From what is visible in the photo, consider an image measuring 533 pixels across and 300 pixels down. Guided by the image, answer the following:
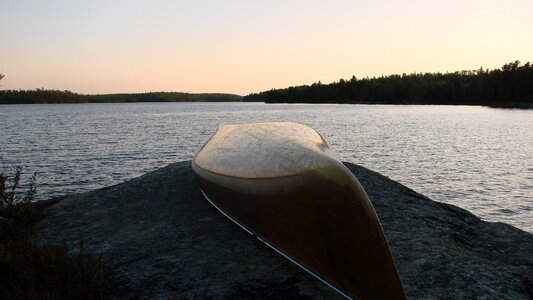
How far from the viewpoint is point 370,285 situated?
4723mm

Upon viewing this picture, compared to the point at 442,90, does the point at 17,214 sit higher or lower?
lower

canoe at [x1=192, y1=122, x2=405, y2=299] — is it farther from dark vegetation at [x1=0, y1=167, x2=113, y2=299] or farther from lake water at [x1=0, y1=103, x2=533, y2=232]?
lake water at [x1=0, y1=103, x2=533, y2=232]

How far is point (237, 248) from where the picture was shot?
5.98 meters

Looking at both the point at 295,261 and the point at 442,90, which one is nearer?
the point at 295,261

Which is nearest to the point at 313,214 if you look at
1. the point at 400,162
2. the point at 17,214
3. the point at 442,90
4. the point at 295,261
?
the point at 295,261

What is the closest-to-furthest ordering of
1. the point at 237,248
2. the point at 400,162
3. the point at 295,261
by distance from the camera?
1. the point at 295,261
2. the point at 237,248
3. the point at 400,162

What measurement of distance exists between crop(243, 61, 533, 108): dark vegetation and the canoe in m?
114

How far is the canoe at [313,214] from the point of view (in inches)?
188

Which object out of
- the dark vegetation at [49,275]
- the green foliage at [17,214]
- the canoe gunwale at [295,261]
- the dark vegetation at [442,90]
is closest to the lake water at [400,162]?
the green foliage at [17,214]

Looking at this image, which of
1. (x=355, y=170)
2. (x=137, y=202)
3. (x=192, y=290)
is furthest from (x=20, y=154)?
(x=192, y=290)

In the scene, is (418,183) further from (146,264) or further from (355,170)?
(146,264)

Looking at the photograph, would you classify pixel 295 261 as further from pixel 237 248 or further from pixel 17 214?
pixel 17 214

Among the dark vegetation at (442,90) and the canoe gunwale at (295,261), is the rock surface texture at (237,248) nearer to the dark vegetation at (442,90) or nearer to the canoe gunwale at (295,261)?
the canoe gunwale at (295,261)

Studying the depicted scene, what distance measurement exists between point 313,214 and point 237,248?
142 cm
